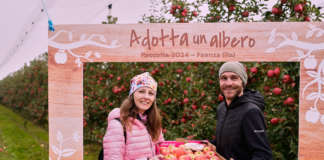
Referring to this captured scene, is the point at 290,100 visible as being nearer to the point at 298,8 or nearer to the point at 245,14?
the point at 298,8

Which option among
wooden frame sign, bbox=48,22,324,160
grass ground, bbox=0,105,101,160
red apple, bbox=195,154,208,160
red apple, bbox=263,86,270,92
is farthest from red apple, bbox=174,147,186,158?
grass ground, bbox=0,105,101,160

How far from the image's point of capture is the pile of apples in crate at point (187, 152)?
160 centimetres

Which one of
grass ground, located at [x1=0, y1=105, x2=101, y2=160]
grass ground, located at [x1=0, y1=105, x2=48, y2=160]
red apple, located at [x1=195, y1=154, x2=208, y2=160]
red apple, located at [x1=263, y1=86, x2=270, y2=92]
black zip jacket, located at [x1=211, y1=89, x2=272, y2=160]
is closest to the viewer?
black zip jacket, located at [x1=211, y1=89, x2=272, y2=160]

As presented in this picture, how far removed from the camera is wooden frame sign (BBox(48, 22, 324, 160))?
5.39 ft

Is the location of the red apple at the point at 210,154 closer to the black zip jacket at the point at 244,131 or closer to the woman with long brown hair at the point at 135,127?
the black zip jacket at the point at 244,131

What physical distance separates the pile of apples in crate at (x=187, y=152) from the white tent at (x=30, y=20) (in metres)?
1.28

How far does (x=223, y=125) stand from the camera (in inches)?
68.1

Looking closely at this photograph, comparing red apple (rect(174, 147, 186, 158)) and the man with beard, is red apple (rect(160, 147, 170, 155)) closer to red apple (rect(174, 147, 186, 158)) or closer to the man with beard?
red apple (rect(174, 147, 186, 158))

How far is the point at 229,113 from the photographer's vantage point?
170cm

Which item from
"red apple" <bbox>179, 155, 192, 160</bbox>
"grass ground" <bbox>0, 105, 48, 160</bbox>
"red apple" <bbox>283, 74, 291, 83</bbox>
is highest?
"red apple" <bbox>283, 74, 291, 83</bbox>

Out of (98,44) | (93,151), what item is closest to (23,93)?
(93,151)

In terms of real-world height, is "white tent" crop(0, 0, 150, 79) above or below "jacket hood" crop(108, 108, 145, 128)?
above

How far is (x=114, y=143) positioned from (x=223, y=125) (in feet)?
2.75

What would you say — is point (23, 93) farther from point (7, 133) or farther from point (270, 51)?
point (270, 51)
